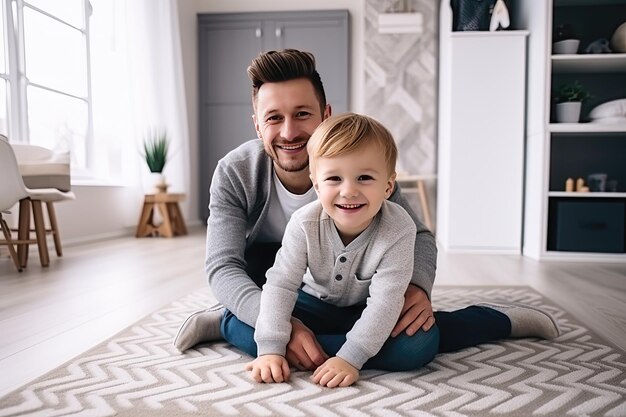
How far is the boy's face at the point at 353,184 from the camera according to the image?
0.99 meters

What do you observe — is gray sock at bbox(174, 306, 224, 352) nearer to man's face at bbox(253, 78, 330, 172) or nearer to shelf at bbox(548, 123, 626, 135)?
man's face at bbox(253, 78, 330, 172)

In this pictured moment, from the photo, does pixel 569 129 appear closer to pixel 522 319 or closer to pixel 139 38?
pixel 522 319

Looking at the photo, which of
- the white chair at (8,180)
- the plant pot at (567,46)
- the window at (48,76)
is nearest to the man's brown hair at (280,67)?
the white chair at (8,180)

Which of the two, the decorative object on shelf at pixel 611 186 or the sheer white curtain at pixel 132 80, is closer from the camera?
the decorative object on shelf at pixel 611 186

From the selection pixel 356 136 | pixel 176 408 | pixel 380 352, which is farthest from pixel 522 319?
pixel 176 408

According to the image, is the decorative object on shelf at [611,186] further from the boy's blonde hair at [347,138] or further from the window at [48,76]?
A: the window at [48,76]

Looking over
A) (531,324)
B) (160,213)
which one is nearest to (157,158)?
(160,213)

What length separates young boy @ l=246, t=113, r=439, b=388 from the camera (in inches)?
39.0

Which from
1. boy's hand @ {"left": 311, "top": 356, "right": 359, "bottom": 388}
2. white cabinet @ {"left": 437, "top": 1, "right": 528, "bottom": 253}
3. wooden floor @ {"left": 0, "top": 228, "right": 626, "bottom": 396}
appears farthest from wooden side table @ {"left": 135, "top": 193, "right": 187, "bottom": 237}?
boy's hand @ {"left": 311, "top": 356, "right": 359, "bottom": 388}

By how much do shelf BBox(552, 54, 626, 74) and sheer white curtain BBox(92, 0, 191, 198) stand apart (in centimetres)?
283

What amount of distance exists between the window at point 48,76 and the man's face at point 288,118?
2.32 metres

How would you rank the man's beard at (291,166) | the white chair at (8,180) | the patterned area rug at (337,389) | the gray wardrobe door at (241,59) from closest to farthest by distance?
the patterned area rug at (337,389), the man's beard at (291,166), the white chair at (8,180), the gray wardrobe door at (241,59)

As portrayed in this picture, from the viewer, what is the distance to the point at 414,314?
3.54ft

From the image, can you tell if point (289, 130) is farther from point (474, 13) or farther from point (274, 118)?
point (474, 13)
